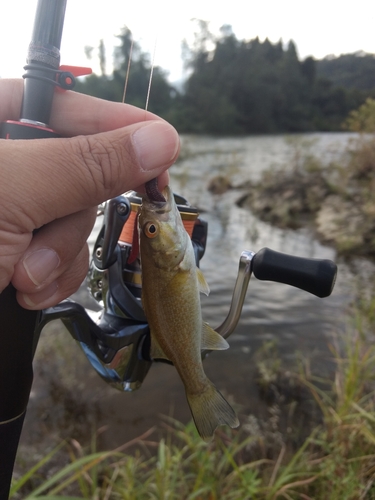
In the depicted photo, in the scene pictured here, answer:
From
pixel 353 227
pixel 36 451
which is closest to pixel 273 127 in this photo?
pixel 353 227

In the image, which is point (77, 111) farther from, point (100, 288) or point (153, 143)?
point (100, 288)

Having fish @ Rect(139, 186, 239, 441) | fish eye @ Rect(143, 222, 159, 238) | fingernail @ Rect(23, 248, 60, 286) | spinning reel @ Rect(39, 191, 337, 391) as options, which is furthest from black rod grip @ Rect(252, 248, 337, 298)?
fingernail @ Rect(23, 248, 60, 286)

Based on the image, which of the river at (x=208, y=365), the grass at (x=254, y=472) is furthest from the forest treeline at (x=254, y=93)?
the grass at (x=254, y=472)

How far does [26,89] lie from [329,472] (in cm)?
253

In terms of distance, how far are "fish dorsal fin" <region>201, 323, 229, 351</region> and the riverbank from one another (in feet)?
26.5

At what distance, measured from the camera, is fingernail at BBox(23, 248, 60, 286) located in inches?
49.7

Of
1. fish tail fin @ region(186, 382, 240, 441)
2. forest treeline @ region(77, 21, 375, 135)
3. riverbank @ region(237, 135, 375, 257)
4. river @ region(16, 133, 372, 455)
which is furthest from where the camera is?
forest treeline @ region(77, 21, 375, 135)

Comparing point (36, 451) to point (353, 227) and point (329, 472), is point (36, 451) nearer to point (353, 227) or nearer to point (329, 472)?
point (329, 472)

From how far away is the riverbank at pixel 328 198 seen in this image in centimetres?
935

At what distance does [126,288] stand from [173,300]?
303 mm

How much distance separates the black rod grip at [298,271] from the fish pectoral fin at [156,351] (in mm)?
469

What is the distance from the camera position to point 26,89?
1.14 metres

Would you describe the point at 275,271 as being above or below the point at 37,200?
below

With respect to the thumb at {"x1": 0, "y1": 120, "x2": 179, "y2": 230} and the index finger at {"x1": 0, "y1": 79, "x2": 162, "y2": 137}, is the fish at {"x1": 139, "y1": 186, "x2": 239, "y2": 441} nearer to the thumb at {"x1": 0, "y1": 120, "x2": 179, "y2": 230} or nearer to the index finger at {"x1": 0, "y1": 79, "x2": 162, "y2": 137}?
the thumb at {"x1": 0, "y1": 120, "x2": 179, "y2": 230}
